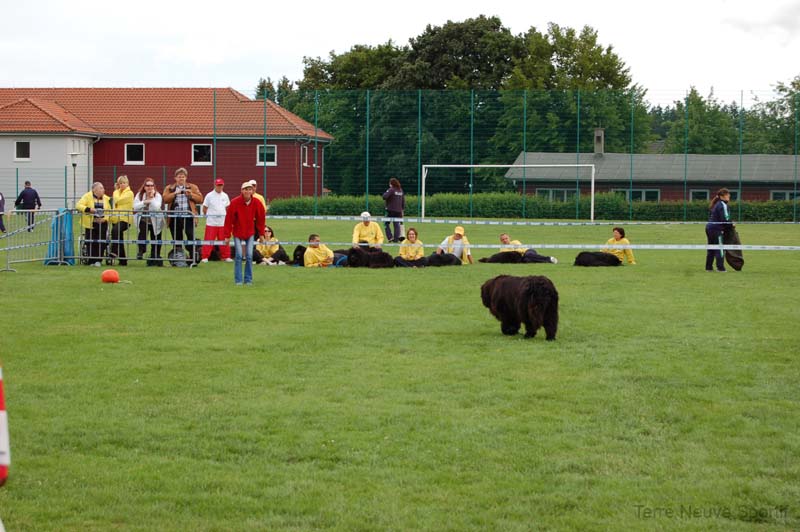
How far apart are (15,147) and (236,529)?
183ft

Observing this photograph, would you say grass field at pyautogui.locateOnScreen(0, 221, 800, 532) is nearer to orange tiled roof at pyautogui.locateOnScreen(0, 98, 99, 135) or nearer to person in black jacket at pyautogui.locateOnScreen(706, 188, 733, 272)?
person in black jacket at pyautogui.locateOnScreen(706, 188, 733, 272)

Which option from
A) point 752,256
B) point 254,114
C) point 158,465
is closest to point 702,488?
point 158,465

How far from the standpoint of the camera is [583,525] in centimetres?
564

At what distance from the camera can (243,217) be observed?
59.7ft

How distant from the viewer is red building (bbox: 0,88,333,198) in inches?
1987

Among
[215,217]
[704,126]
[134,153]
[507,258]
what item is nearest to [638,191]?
[704,126]

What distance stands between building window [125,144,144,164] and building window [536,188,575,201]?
22.0 meters

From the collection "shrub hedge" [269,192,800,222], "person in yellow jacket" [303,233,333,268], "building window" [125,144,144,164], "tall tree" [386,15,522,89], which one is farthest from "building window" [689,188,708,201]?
"person in yellow jacket" [303,233,333,268]

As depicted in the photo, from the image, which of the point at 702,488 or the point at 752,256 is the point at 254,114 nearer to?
the point at 752,256

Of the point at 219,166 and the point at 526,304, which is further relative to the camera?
the point at 219,166

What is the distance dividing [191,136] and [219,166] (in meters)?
8.05

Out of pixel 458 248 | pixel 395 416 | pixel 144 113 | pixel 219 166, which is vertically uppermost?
pixel 144 113

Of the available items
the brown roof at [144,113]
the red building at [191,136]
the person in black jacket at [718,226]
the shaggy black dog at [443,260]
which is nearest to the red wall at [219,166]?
the red building at [191,136]

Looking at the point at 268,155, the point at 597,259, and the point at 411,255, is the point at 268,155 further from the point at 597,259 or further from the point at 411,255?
the point at 597,259
